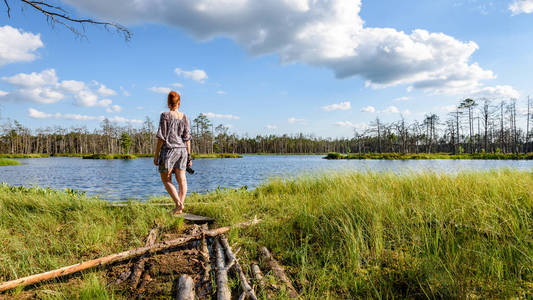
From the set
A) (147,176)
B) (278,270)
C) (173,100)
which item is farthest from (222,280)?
(147,176)

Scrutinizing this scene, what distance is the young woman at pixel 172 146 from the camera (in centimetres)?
475

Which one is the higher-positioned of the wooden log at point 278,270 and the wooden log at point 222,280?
the wooden log at point 222,280

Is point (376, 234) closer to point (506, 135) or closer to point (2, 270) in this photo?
point (2, 270)

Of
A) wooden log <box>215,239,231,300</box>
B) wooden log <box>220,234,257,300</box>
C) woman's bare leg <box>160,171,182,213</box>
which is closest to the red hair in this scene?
woman's bare leg <box>160,171,182,213</box>

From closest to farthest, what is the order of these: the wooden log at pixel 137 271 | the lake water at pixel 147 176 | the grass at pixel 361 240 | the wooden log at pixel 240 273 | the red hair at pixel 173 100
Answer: the wooden log at pixel 240 273 < the grass at pixel 361 240 < the wooden log at pixel 137 271 < the red hair at pixel 173 100 < the lake water at pixel 147 176

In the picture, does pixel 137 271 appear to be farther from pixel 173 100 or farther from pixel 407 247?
pixel 173 100

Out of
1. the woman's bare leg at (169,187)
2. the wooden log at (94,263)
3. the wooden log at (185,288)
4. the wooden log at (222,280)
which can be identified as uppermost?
the woman's bare leg at (169,187)

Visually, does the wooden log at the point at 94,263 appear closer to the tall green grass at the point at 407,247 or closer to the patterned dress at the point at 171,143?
the tall green grass at the point at 407,247

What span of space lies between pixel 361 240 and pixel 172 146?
11.8 feet

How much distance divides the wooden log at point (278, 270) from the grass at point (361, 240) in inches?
4.9

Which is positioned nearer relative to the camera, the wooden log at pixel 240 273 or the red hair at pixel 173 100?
the wooden log at pixel 240 273

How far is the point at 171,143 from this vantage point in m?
4.79

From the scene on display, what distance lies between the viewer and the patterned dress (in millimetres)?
4738

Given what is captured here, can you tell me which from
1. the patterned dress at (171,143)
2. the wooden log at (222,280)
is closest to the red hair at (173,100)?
the patterned dress at (171,143)
